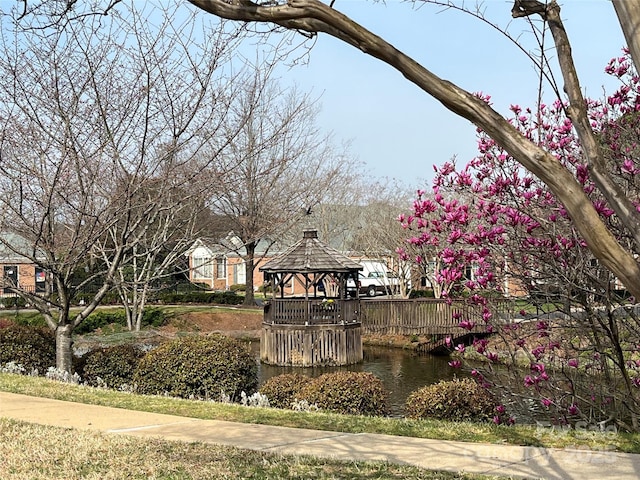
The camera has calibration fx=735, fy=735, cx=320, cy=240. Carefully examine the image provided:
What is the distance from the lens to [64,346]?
12.4 metres

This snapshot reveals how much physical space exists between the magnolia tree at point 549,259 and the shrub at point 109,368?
281 inches

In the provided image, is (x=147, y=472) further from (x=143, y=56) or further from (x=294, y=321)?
(x=294, y=321)

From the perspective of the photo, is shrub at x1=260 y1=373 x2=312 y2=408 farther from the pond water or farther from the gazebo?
the gazebo

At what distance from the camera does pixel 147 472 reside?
5.29m

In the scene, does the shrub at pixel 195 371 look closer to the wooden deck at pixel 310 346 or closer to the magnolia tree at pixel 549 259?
the magnolia tree at pixel 549 259

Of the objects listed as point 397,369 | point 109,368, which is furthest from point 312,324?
point 109,368

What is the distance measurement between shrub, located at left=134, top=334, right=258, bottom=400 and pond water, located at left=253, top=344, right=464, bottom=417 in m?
3.70

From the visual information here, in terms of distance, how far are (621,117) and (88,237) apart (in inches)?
295

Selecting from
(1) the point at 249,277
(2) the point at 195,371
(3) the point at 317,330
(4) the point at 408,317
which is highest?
(1) the point at 249,277

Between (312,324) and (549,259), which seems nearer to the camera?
(549,259)

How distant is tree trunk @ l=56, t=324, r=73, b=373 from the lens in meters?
12.2

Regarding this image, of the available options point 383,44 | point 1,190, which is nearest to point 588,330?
point 383,44

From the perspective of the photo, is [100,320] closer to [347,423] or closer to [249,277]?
[249,277]

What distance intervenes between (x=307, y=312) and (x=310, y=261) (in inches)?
64.2
